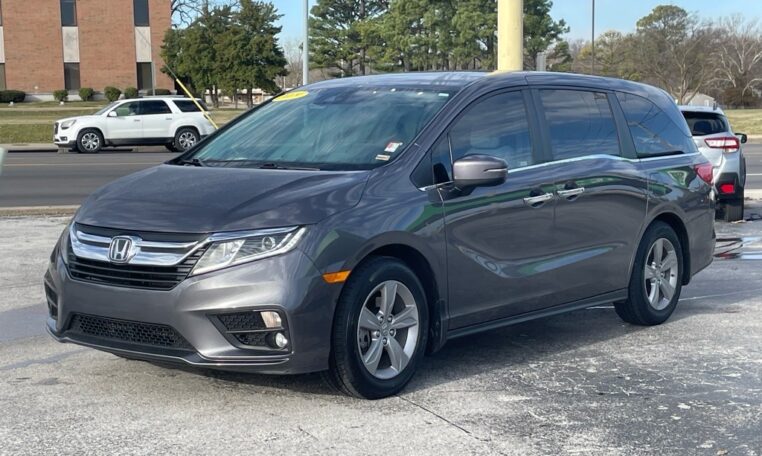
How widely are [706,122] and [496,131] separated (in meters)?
8.65

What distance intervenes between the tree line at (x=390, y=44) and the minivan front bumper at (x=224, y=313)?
159ft

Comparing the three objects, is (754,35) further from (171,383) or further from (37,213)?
(171,383)

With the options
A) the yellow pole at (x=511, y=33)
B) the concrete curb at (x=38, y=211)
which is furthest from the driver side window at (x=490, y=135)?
the concrete curb at (x=38, y=211)

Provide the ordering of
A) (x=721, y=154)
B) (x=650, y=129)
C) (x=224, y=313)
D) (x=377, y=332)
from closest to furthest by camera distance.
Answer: (x=224, y=313)
(x=377, y=332)
(x=650, y=129)
(x=721, y=154)

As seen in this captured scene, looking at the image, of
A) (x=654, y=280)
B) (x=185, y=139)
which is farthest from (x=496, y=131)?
(x=185, y=139)

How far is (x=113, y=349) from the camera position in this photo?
516 centimetres

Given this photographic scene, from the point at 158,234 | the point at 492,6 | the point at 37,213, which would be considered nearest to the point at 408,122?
the point at 158,234

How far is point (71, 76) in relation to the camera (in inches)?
2564

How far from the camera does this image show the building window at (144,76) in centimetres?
6512

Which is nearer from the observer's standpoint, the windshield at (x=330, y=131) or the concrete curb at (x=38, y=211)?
the windshield at (x=330, y=131)

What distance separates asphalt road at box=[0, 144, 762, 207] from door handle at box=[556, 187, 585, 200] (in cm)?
942

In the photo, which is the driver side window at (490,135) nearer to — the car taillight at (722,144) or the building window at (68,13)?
the car taillight at (722,144)

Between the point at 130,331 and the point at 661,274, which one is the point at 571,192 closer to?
the point at 661,274

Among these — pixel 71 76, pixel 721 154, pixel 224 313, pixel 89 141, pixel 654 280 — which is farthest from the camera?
pixel 71 76
